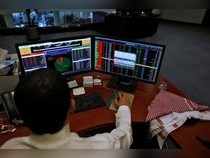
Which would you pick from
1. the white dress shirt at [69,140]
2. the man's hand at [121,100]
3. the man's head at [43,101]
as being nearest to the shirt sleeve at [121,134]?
the white dress shirt at [69,140]

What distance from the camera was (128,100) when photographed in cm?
164

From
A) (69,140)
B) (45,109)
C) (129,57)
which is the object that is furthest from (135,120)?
(45,109)

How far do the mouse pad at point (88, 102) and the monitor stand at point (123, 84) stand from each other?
19 cm

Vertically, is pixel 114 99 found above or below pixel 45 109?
below

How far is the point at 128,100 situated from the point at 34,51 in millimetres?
792

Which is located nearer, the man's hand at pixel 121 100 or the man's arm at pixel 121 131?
the man's arm at pixel 121 131

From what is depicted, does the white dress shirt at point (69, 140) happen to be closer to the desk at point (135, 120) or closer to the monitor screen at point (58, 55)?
the desk at point (135, 120)

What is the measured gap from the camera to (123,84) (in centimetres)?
179

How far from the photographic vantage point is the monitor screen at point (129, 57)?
156cm

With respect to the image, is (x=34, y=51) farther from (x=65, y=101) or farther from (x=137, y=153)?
(x=137, y=153)

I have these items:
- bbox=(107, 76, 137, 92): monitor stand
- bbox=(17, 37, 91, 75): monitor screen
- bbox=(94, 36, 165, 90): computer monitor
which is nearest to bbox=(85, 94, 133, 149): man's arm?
bbox=(107, 76, 137, 92): monitor stand

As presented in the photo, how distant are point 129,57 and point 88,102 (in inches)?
18.3

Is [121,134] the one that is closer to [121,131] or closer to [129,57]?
[121,131]

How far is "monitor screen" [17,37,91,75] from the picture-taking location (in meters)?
1.53
